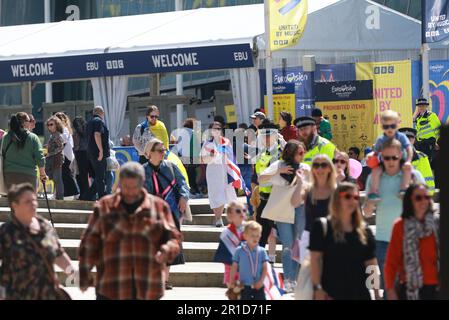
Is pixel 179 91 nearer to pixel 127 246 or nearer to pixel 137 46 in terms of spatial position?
pixel 137 46

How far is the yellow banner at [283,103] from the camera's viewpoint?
22047mm

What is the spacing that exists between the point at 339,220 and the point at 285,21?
37.8ft

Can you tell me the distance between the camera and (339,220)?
9742mm

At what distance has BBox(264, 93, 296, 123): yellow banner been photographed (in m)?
22.0

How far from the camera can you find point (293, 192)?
45.4 feet

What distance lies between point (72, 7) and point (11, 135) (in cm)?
2312

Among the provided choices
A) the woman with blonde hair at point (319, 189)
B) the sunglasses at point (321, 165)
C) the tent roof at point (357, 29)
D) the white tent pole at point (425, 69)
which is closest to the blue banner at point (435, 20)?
the white tent pole at point (425, 69)

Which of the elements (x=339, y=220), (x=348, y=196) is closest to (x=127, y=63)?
(x=348, y=196)

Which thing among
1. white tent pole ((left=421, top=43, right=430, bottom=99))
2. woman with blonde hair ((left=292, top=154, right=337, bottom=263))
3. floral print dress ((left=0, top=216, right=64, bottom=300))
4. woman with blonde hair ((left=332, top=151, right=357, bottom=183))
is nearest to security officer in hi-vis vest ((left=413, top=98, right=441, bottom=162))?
white tent pole ((left=421, top=43, right=430, bottom=99))

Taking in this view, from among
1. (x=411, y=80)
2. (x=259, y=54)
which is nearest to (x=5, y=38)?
(x=259, y=54)

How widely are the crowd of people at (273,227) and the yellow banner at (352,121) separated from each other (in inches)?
196

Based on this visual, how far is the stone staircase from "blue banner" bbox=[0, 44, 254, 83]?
3683 millimetres
